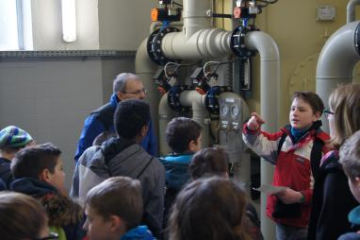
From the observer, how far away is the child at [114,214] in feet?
5.07

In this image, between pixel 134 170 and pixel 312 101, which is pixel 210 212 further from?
pixel 312 101

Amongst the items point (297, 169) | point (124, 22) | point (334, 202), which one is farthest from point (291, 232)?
point (124, 22)

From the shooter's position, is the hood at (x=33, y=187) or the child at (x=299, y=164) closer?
the hood at (x=33, y=187)

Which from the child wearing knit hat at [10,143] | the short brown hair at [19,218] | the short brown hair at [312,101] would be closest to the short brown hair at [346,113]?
the short brown hair at [312,101]

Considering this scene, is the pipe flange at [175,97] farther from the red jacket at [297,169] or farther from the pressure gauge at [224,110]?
the red jacket at [297,169]

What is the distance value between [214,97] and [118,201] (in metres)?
2.22

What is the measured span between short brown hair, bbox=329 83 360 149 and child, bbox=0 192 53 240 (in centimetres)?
103

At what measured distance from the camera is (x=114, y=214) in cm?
154

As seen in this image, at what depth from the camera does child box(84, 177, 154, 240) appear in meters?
1.54

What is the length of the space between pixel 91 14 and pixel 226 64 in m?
1.34

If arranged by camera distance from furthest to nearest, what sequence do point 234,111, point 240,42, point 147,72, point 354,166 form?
1. point 147,72
2. point 234,111
3. point 240,42
4. point 354,166

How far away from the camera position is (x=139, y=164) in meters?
2.01

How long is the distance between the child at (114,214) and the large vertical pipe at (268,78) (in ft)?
6.13

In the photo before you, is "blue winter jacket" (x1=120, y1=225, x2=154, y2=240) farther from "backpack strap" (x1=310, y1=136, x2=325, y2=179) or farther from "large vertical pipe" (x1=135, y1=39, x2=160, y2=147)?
"large vertical pipe" (x1=135, y1=39, x2=160, y2=147)
